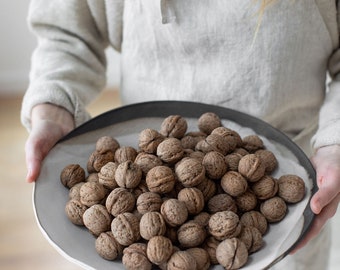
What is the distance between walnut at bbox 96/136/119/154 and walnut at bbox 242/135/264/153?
202 mm

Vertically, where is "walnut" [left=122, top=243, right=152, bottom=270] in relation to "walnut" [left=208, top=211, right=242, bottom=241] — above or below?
below

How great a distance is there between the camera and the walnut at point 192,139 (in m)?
0.77

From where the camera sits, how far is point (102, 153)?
74 cm

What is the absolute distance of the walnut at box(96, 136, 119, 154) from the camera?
0.75 meters

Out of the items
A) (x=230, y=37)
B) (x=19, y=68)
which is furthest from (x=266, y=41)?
(x=19, y=68)

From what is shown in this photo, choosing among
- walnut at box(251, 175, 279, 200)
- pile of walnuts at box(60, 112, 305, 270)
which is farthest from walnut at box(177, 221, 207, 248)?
walnut at box(251, 175, 279, 200)

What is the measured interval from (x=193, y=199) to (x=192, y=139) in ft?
0.48

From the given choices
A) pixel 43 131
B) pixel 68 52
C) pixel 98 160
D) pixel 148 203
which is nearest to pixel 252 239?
pixel 148 203

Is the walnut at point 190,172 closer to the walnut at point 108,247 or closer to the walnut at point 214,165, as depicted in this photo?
the walnut at point 214,165

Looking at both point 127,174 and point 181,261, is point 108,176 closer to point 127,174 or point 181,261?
point 127,174

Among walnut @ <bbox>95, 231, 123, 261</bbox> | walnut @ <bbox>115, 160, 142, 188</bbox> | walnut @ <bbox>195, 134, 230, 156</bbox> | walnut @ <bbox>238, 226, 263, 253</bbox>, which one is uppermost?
walnut @ <bbox>195, 134, 230, 156</bbox>

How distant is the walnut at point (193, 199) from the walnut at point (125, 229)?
0.07 m

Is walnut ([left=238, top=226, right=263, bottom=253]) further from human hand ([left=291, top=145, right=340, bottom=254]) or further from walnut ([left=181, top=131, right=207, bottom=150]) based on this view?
walnut ([left=181, top=131, right=207, bottom=150])

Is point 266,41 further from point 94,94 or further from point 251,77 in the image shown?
point 94,94
